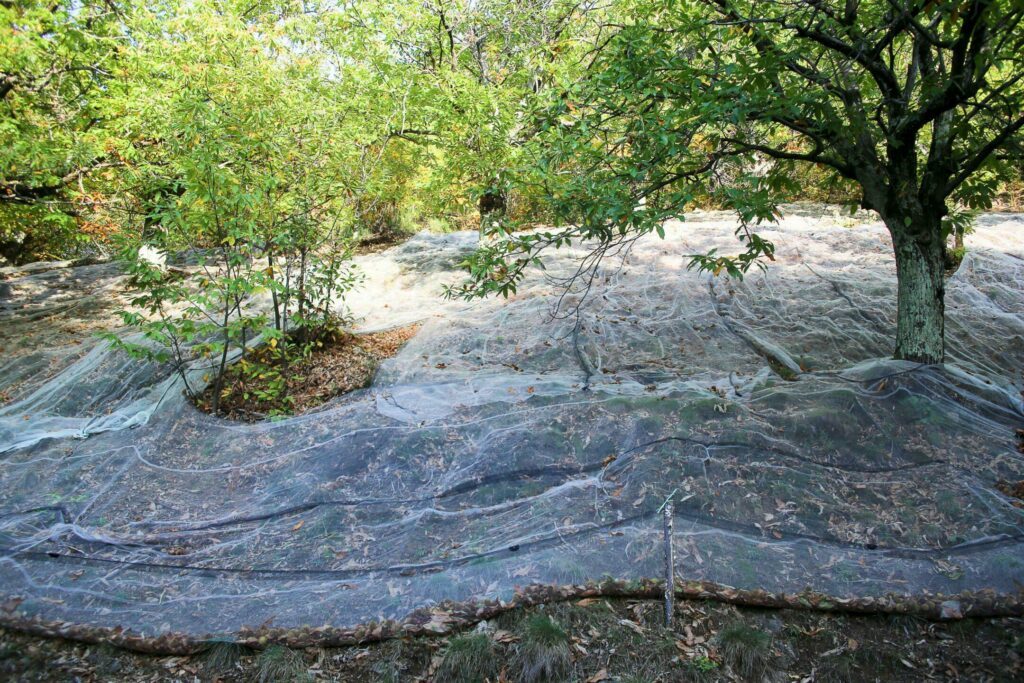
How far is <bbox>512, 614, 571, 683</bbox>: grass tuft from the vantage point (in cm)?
246

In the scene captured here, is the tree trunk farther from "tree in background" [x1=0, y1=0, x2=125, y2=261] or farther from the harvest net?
→ "tree in background" [x1=0, y1=0, x2=125, y2=261]

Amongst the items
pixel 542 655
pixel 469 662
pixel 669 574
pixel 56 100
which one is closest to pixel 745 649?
pixel 669 574

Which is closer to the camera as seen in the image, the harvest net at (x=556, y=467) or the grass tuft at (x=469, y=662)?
the grass tuft at (x=469, y=662)

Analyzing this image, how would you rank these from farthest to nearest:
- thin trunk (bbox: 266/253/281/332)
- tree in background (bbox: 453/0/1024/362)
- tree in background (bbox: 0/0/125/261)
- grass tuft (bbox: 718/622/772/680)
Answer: tree in background (bbox: 0/0/125/261), thin trunk (bbox: 266/253/281/332), tree in background (bbox: 453/0/1024/362), grass tuft (bbox: 718/622/772/680)

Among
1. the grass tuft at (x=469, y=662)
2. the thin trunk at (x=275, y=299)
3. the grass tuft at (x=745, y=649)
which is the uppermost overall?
the thin trunk at (x=275, y=299)

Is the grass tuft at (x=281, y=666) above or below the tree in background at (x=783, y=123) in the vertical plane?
below

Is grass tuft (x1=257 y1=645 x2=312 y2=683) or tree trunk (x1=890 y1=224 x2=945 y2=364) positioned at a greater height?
tree trunk (x1=890 y1=224 x2=945 y2=364)

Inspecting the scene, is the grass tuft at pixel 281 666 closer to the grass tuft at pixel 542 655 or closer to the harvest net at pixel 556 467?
the harvest net at pixel 556 467

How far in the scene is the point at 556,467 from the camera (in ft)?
11.4

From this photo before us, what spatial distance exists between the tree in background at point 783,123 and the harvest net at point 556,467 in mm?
877

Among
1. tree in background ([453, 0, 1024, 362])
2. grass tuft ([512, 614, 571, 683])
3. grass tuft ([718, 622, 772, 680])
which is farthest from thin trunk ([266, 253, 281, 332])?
grass tuft ([718, 622, 772, 680])

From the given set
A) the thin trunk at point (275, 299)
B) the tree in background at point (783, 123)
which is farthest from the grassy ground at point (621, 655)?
the thin trunk at point (275, 299)

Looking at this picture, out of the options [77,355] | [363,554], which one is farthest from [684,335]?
[77,355]

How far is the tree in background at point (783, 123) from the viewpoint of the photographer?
10.6 feet
